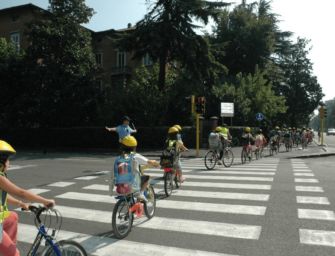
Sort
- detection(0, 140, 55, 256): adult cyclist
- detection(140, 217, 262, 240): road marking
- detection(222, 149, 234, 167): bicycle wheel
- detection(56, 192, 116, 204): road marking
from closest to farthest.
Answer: detection(0, 140, 55, 256): adult cyclist, detection(140, 217, 262, 240): road marking, detection(56, 192, 116, 204): road marking, detection(222, 149, 234, 167): bicycle wheel

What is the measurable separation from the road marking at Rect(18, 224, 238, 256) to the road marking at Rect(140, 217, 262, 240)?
0.87 metres

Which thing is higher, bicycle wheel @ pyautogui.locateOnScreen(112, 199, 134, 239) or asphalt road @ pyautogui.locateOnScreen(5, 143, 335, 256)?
bicycle wheel @ pyautogui.locateOnScreen(112, 199, 134, 239)

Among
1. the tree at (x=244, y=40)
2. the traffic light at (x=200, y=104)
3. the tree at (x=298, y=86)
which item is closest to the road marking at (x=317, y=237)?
the traffic light at (x=200, y=104)

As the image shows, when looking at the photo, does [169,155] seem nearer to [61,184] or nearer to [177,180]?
[177,180]

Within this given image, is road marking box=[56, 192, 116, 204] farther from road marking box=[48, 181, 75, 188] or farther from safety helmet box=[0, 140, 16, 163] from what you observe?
safety helmet box=[0, 140, 16, 163]

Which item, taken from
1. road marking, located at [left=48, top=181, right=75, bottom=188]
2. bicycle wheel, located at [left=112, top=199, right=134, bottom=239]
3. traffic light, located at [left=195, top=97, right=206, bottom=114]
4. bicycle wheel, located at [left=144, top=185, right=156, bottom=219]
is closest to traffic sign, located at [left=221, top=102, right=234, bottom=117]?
traffic light, located at [left=195, top=97, right=206, bottom=114]

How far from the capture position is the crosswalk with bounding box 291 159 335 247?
229 inches

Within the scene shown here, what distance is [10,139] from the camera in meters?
35.2

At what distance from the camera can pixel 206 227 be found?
6590mm

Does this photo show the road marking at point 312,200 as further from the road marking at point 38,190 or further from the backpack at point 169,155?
the road marking at point 38,190

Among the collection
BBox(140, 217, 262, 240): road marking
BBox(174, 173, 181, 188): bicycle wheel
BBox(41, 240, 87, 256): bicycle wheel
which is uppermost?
BBox(41, 240, 87, 256): bicycle wheel

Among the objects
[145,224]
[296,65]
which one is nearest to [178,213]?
[145,224]

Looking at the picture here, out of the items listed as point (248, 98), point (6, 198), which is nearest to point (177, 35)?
point (248, 98)

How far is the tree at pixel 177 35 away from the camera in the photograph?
28.4 meters
